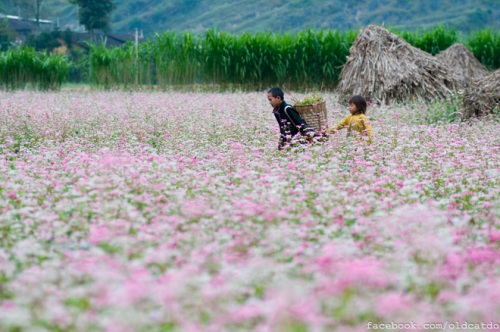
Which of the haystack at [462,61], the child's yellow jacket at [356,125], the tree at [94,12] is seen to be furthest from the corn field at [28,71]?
the tree at [94,12]

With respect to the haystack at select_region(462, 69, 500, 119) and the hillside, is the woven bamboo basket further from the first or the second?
the hillside

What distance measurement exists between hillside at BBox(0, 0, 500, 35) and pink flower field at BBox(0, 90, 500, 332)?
63.0m

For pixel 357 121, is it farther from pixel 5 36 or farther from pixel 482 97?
pixel 5 36

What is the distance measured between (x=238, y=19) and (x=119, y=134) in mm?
69202

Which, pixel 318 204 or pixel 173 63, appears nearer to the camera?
pixel 318 204

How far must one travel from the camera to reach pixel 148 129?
946cm

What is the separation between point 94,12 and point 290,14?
31.5m

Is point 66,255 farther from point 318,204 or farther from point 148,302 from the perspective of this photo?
point 318,204

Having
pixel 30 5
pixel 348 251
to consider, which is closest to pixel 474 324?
pixel 348 251

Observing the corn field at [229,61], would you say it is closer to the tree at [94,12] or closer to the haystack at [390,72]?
the haystack at [390,72]

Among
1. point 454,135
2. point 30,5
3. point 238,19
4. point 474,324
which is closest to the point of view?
point 474,324

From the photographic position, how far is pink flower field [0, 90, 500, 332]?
2.40 m

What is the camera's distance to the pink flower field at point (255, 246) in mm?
2396

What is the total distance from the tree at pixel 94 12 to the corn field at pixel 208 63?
93.9 ft
